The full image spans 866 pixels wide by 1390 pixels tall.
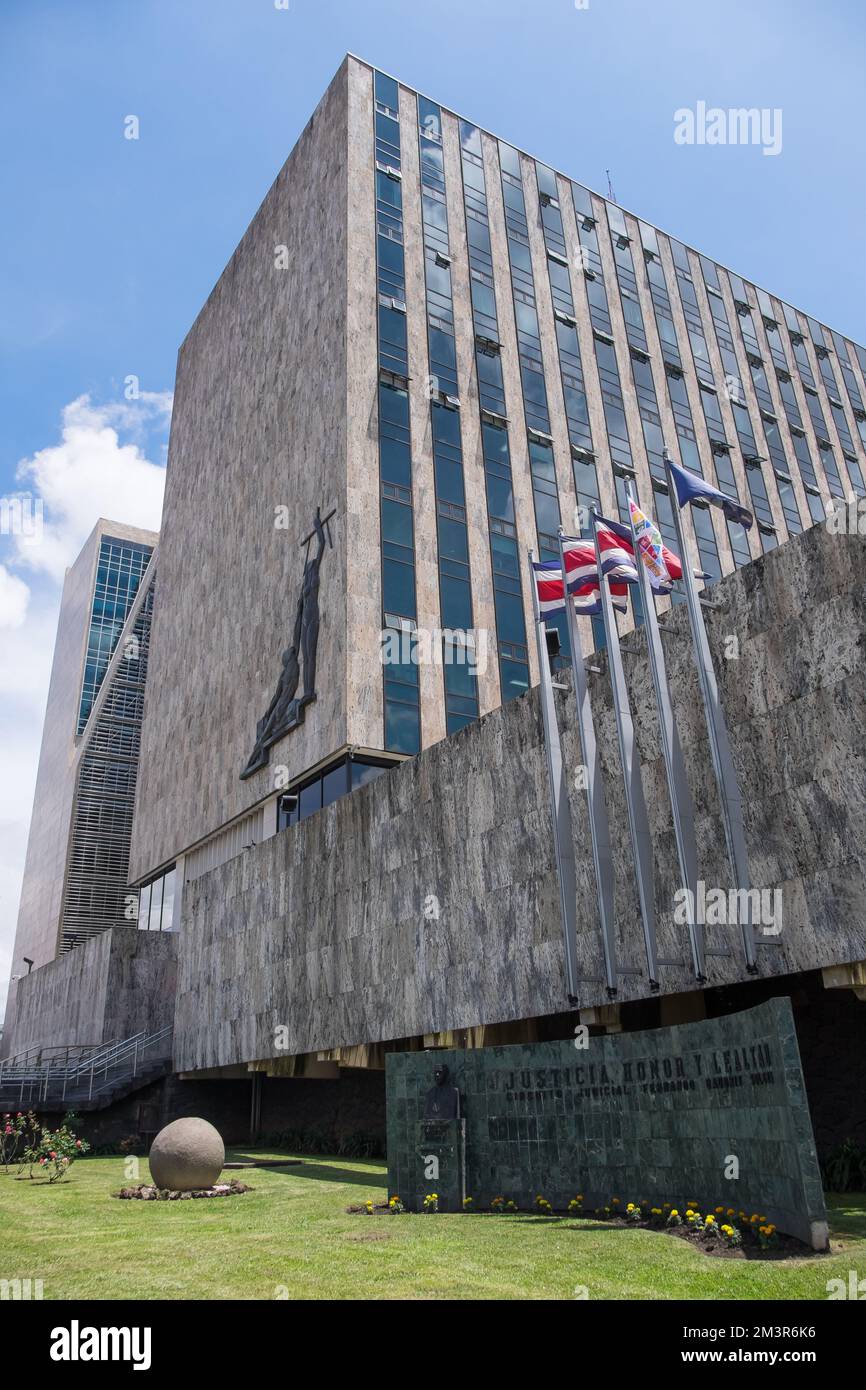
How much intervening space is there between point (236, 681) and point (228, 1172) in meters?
23.6

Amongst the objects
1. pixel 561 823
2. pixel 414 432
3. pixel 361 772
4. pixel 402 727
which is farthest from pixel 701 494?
pixel 414 432

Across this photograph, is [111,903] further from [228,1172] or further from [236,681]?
[228,1172]

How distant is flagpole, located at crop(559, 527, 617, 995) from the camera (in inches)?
715

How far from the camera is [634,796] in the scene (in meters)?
18.2

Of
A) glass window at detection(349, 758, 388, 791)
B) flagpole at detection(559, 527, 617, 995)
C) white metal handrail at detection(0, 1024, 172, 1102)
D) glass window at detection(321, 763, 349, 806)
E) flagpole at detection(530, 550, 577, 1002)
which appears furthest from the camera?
glass window at detection(321, 763, 349, 806)

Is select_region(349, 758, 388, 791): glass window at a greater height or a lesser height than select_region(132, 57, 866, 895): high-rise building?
lesser

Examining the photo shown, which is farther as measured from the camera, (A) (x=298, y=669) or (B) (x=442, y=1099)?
(A) (x=298, y=669)

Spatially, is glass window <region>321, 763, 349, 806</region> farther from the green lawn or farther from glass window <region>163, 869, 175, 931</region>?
the green lawn

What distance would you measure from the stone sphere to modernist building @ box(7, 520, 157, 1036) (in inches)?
1662

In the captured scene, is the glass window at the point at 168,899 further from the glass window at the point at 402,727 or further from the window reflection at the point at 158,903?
the glass window at the point at 402,727

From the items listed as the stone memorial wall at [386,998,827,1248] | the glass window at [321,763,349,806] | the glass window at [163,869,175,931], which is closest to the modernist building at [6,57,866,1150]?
the glass window at [321,763,349,806]

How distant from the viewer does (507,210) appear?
157ft

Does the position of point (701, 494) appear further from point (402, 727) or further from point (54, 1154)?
point (54, 1154)

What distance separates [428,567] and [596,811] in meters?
20.3
